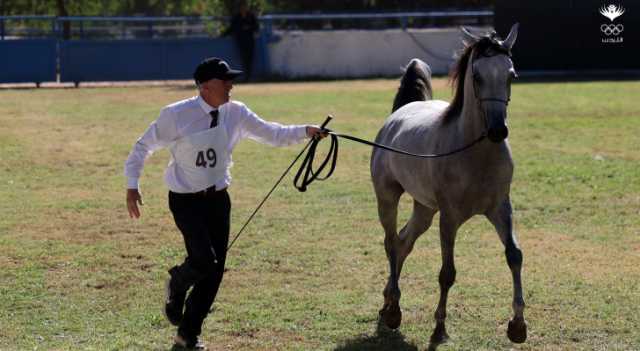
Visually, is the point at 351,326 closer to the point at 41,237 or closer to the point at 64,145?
the point at 41,237

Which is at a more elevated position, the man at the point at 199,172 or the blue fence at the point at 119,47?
the man at the point at 199,172

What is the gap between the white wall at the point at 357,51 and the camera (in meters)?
32.1

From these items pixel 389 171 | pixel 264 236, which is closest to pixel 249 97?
pixel 264 236

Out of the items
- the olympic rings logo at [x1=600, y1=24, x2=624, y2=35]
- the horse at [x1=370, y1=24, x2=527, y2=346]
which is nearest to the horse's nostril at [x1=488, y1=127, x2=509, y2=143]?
the horse at [x1=370, y1=24, x2=527, y2=346]

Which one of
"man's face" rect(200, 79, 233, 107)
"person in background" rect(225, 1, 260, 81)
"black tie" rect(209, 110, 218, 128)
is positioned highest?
"man's face" rect(200, 79, 233, 107)

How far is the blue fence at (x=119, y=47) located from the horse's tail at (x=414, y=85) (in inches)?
865

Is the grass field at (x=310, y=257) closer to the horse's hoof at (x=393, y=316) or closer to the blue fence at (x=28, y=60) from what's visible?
the horse's hoof at (x=393, y=316)

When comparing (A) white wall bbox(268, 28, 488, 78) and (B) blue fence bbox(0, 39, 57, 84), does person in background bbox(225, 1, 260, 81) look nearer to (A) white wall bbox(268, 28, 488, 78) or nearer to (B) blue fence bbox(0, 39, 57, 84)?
(A) white wall bbox(268, 28, 488, 78)

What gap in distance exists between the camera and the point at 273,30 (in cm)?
3247

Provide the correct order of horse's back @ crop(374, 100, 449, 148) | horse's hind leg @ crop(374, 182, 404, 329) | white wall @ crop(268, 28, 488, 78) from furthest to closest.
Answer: white wall @ crop(268, 28, 488, 78), horse's hind leg @ crop(374, 182, 404, 329), horse's back @ crop(374, 100, 449, 148)

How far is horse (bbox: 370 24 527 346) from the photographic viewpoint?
271 inches

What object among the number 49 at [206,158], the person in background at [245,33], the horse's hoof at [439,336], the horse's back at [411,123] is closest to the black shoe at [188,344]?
the number 49 at [206,158]

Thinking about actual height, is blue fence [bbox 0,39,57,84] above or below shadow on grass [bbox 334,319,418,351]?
below

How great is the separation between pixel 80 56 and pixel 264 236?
2108cm
